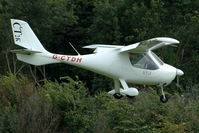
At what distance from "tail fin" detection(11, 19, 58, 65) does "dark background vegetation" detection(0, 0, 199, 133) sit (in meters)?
6.59

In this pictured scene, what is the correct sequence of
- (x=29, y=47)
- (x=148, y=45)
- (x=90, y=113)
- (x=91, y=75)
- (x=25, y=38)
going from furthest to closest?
(x=91, y=75) → (x=90, y=113) → (x=25, y=38) → (x=29, y=47) → (x=148, y=45)

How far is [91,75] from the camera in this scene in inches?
1784

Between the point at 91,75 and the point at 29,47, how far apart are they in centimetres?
2094

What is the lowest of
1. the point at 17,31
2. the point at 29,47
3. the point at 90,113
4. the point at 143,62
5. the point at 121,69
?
the point at 90,113

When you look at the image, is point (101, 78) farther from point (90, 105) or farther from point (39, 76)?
point (90, 105)

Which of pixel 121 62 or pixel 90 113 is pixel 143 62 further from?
pixel 90 113

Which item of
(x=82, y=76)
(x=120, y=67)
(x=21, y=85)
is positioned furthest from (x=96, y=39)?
(x=120, y=67)

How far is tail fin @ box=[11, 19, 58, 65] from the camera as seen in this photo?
24156mm

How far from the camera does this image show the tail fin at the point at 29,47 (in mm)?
24156

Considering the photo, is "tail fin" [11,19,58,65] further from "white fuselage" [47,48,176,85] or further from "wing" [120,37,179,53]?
"wing" [120,37,179,53]

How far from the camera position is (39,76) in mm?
46656

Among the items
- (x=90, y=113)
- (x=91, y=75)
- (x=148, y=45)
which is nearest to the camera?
(x=148, y=45)

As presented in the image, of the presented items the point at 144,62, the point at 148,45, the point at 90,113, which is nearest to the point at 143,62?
the point at 144,62

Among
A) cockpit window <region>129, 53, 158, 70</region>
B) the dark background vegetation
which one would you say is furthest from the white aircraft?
the dark background vegetation
